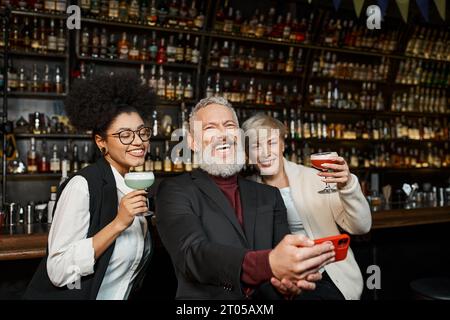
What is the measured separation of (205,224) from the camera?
1.41 metres

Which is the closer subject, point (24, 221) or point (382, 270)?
point (24, 221)

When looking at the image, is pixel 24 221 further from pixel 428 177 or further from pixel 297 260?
pixel 428 177

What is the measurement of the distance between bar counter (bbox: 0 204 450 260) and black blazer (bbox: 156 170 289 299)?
754mm

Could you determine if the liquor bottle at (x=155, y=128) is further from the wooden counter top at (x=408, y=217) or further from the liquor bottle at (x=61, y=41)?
the wooden counter top at (x=408, y=217)

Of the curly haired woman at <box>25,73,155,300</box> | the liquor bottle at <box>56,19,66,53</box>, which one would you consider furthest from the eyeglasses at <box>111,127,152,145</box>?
the liquor bottle at <box>56,19,66,53</box>

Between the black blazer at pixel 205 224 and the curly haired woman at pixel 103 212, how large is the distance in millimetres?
124

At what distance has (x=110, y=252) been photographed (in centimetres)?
146

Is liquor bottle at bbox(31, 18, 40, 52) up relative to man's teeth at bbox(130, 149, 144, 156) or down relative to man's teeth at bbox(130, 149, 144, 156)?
up

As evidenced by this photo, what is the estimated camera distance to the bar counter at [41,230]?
2.05 meters

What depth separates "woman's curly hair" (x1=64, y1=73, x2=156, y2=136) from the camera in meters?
1.71

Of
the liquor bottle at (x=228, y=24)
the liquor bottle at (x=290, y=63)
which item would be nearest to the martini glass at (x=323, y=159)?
the liquor bottle at (x=228, y=24)

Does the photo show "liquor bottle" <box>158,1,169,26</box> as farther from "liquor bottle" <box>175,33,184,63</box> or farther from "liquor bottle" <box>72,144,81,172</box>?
"liquor bottle" <box>72,144,81,172</box>

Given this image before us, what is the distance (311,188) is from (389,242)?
1540 millimetres

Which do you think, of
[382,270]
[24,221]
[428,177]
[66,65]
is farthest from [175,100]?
[428,177]
